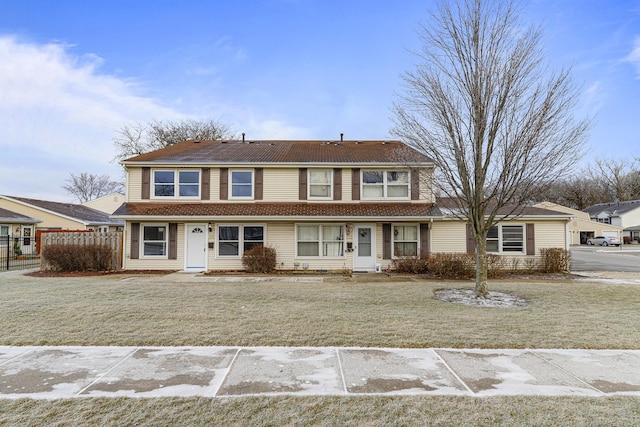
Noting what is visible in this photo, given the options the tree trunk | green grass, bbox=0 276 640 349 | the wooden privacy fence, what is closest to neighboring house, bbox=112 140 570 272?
the wooden privacy fence

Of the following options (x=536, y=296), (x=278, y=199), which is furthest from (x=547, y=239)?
(x=278, y=199)

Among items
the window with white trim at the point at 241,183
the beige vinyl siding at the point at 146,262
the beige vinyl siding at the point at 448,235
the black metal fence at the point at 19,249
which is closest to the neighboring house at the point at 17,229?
the black metal fence at the point at 19,249

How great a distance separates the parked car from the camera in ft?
135

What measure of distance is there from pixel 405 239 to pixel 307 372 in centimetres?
1136

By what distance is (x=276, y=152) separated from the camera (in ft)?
55.6

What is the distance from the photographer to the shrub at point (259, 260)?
45.3 feet

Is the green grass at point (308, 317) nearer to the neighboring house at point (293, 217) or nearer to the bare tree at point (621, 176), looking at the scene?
the neighboring house at point (293, 217)

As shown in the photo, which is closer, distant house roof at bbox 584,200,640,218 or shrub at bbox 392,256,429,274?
shrub at bbox 392,256,429,274

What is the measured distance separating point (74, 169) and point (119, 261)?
1978 inches

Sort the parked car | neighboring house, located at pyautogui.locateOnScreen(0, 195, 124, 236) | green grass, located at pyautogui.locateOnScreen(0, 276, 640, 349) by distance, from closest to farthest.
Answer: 1. green grass, located at pyautogui.locateOnScreen(0, 276, 640, 349)
2. neighboring house, located at pyautogui.locateOnScreen(0, 195, 124, 236)
3. the parked car

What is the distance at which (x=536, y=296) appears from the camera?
856 cm

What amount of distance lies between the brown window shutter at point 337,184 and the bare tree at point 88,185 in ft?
171

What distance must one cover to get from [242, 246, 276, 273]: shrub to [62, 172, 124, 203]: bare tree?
2017 inches

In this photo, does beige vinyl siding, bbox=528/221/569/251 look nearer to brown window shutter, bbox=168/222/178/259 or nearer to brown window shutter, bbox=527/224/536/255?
brown window shutter, bbox=527/224/536/255
